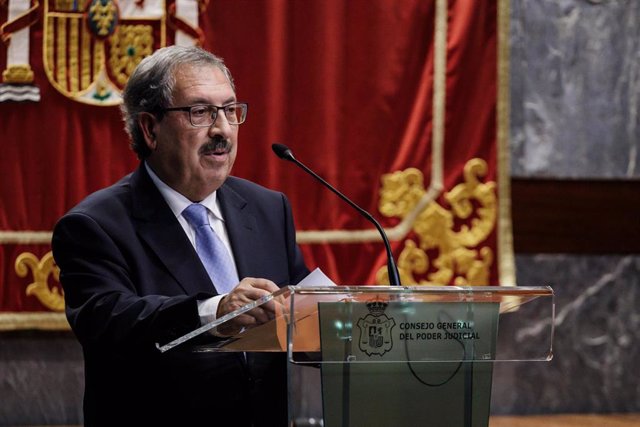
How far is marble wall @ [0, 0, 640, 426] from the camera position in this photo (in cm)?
455

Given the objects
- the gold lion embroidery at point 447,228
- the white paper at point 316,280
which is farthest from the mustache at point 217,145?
the gold lion embroidery at point 447,228

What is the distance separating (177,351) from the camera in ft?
7.28

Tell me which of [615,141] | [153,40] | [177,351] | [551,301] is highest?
[153,40]

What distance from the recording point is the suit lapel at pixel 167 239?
2314 millimetres

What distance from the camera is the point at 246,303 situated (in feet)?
6.14

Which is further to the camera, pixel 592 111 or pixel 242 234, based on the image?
pixel 592 111

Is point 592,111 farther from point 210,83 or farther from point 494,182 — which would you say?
point 210,83

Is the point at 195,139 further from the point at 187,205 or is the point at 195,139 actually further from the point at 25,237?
the point at 25,237

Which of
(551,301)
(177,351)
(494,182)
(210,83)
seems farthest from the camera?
(494,182)

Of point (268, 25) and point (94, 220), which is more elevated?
point (268, 25)

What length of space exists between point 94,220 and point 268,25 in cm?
215

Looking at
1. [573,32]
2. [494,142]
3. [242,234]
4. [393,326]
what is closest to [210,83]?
[242,234]

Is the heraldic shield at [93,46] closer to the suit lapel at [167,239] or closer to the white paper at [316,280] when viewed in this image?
the suit lapel at [167,239]

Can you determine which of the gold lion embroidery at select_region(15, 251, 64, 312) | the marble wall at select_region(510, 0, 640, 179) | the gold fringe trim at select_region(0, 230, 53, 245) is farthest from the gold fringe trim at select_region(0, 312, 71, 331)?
the marble wall at select_region(510, 0, 640, 179)
